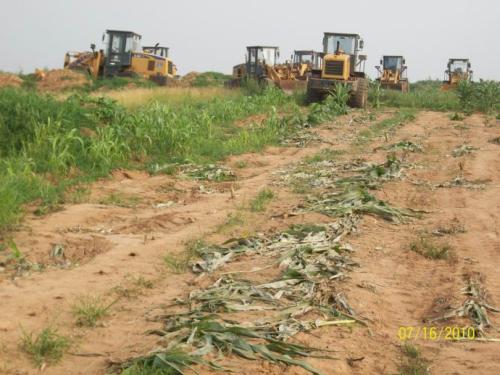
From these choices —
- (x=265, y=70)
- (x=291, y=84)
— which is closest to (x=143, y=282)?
(x=291, y=84)

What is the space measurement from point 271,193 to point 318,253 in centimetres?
236

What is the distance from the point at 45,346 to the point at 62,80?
2587 cm

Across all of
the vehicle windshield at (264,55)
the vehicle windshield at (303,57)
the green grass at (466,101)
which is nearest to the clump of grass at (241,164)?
the green grass at (466,101)

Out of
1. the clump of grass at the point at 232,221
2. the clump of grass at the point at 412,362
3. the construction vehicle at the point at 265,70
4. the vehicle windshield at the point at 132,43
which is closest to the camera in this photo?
the clump of grass at the point at 412,362

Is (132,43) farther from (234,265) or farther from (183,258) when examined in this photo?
(234,265)

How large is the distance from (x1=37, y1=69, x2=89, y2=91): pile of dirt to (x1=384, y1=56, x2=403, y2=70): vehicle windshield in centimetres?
1854

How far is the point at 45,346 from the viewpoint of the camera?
3271 mm

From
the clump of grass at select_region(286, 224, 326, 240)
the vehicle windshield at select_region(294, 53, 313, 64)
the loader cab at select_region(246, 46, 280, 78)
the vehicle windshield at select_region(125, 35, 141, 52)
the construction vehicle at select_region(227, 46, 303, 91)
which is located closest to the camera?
the clump of grass at select_region(286, 224, 326, 240)

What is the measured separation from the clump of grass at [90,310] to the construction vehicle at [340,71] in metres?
16.3

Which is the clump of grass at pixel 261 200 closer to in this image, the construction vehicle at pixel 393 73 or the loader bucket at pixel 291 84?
the loader bucket at pixel 291 84

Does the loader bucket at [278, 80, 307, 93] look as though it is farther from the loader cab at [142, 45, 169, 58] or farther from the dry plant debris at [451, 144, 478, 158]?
the dry plant debris at [451, 144, 478, 158]

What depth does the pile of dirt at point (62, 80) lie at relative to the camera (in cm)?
2620

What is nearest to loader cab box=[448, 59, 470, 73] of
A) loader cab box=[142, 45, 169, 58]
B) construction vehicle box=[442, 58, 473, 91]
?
construction vehicle box=[442, 58, 473, 91]

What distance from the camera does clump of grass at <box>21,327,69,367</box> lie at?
3.19 meters
